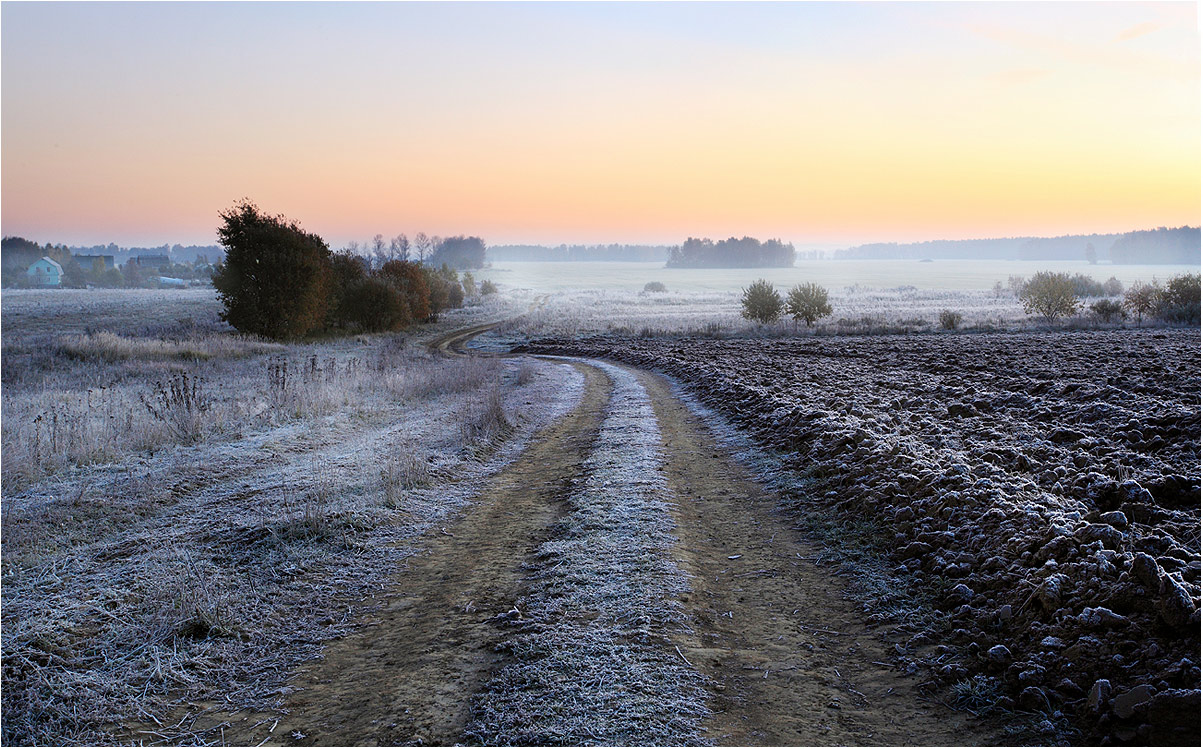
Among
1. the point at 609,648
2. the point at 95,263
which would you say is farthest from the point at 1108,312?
the point at 95,263

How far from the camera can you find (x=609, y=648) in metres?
5.29

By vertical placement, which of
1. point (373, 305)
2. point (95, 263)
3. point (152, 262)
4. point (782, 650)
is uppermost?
point (152, 262)

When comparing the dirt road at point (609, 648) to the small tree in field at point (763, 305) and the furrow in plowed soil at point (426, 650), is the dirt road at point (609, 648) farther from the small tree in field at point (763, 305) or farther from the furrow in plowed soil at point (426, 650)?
the small tree in field at point (763, 305)

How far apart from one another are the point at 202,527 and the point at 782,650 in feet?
22.6

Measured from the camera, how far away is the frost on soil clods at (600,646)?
4355 mm

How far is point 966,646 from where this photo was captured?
5266mm

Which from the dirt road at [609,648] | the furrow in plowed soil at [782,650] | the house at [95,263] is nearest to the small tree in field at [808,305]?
the dirt road at [609,648]

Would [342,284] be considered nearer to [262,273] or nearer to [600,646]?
[262,273]

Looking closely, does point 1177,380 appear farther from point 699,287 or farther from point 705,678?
point 699,287

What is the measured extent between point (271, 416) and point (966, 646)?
45.7 feet

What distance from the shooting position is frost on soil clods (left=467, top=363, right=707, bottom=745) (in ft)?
14.3

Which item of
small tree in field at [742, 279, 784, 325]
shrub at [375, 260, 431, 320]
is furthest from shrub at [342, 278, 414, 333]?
small tree in field at [742, 279, 784, 325]

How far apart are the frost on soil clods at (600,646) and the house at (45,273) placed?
151m

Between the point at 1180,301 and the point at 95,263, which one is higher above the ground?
the point at 95,263
